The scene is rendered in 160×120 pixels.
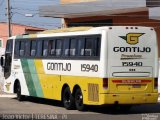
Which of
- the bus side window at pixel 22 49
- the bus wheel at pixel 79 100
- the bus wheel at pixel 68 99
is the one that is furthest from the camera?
the bus side window at pixel 22 49

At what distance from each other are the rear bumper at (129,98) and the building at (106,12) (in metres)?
16.6

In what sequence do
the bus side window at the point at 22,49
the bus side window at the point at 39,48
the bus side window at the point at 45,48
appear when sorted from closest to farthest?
1. the bus side window at the point at 45,48
2. the bus side window at the point at 39,48
3. the bus side window at the point at 22,49

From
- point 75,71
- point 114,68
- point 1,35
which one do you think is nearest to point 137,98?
point 114,68

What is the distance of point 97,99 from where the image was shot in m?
19.3

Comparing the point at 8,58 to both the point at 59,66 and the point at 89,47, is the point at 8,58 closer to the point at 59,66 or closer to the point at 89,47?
the point at 59,66

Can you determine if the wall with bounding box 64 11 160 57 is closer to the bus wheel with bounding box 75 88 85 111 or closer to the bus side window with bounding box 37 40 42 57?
the bus side window with bounding box 37 40 42 57

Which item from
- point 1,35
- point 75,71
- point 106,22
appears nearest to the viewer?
point 75,71

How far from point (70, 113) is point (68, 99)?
1849mm

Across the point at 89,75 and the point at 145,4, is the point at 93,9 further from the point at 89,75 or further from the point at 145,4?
the point at 89,75

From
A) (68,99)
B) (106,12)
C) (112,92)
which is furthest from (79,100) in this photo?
(106,12)

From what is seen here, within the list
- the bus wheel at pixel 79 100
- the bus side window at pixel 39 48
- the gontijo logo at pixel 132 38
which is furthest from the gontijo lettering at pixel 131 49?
the bus side window at pixel 39 48

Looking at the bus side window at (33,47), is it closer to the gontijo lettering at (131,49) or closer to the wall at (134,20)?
the gontijo lettering at (131,49)

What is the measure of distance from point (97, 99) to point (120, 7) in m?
19.9

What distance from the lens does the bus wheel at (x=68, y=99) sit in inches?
829
